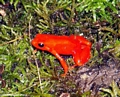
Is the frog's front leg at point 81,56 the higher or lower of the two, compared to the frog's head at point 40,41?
lower

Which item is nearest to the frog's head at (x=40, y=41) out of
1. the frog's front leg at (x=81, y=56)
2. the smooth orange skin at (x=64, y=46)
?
the smooth orange skin at (x=64, y=46)

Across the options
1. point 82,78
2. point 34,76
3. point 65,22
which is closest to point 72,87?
point 82,78

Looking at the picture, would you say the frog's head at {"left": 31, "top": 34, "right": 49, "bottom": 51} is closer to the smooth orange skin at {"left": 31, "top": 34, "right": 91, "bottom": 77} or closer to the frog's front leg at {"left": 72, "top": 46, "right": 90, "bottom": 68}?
the smooth orange skin at {"left": 31, "top": 34, "right": 91, "bottom": 77}

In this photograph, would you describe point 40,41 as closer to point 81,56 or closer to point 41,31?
point 41,31

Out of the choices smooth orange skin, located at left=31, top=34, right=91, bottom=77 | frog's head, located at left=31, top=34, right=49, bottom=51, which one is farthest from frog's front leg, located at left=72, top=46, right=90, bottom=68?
frog's head, located at left=31, top=34, right=49, bottom=51

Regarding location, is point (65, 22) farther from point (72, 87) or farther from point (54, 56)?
point (72, 87)

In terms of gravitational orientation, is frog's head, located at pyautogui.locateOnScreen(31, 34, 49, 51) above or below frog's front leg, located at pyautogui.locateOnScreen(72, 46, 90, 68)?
above

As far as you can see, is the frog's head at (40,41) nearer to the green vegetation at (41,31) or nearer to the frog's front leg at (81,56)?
the green vegetation at (41,31)
